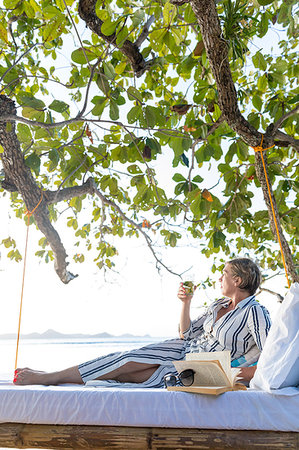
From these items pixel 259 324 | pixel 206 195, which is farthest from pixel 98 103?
pixel 259 324

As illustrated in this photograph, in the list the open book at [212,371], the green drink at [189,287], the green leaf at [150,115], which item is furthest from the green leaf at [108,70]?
the open book at [212,371]

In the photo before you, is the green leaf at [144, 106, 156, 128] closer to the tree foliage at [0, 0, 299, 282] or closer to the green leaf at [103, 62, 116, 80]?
the tree foliage at [0, 0, 299, 282]

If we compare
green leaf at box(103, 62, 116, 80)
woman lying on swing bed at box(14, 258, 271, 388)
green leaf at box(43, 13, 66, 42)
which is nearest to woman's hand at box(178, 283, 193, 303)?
woman lying on swing bed at box(14, 258, 271, 388)

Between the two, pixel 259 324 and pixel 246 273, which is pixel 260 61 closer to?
pixel 246 273

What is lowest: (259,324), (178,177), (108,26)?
(259,324)

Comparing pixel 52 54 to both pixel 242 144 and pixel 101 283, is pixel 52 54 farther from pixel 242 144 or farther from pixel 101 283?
pixel 101 283

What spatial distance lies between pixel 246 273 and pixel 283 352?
0.80m

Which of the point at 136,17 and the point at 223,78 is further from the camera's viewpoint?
the point at 223,78

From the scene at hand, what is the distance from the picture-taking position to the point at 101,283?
4.12m

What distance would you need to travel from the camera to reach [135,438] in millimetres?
1325

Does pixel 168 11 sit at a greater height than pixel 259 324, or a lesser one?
greater

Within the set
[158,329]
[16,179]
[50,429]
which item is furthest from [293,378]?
[158,329]

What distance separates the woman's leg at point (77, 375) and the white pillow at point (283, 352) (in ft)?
2.20

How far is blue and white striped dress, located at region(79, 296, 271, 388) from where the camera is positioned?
6.26 ft
